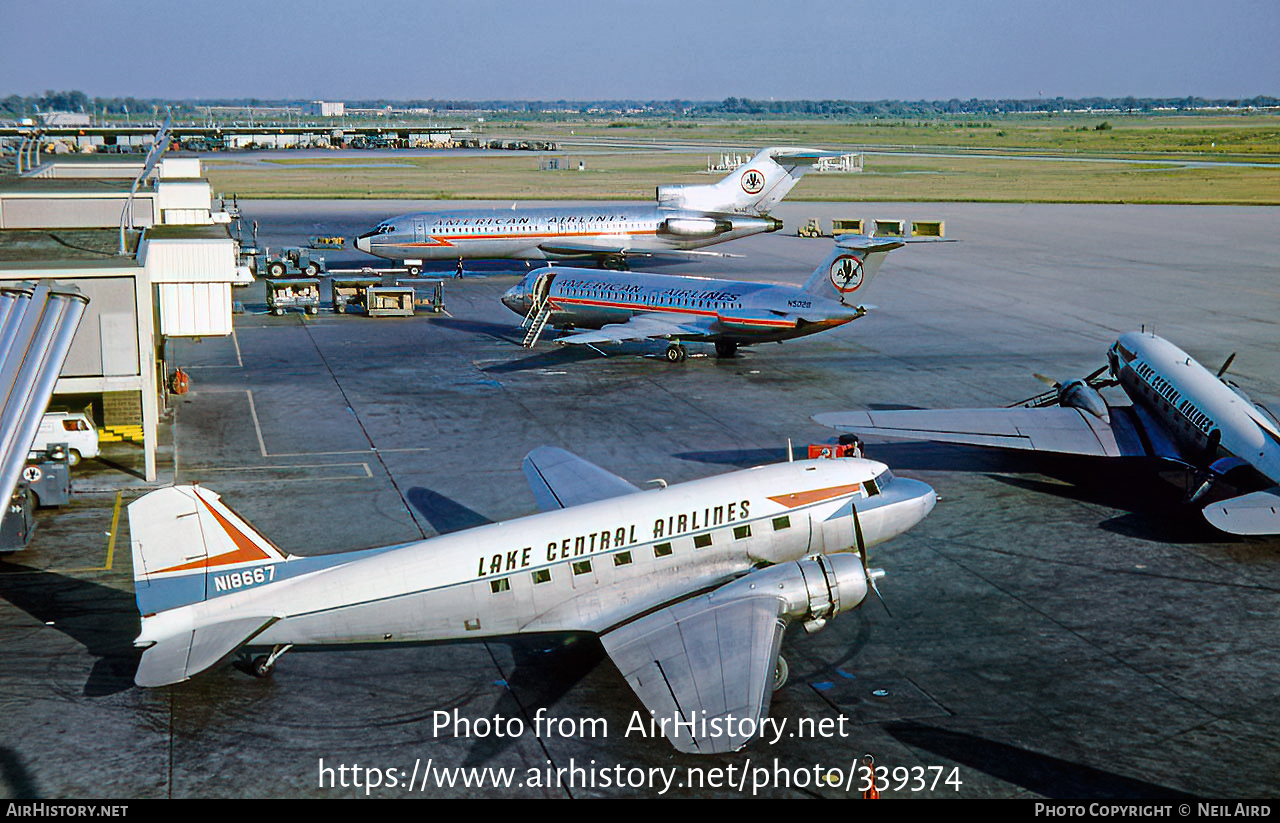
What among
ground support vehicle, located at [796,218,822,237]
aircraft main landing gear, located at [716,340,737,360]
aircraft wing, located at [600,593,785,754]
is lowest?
aircraft wing, located at [600,593,785,754]

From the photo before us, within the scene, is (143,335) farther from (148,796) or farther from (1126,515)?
(1126,515)

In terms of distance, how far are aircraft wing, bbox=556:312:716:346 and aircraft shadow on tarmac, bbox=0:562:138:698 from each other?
2809 centimetres

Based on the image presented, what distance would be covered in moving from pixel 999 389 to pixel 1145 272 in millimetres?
41324

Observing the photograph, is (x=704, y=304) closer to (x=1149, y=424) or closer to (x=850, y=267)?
(x=850, y=267)

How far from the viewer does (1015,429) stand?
1473 inches

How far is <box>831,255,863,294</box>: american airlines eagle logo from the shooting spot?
52.8m

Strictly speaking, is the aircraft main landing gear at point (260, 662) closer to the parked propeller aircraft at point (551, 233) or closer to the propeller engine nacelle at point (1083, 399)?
the propeller engine nacelle at point (1083, 399)

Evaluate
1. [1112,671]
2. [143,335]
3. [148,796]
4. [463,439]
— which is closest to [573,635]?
[148,796]

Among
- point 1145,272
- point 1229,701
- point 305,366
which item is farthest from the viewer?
point 1145,272

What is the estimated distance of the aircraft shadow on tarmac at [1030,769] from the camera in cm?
2012

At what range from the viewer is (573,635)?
26.2 meters

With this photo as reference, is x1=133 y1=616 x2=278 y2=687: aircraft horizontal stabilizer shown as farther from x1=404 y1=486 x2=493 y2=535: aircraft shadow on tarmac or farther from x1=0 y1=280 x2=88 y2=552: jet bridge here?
x1=404 y1=486 x2=493 y2=535: aircraft shadow on tarmac

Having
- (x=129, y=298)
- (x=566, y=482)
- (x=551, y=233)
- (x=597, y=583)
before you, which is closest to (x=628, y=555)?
(x=597, y=583)

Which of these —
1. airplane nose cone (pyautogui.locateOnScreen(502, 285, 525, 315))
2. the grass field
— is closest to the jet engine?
airplane nose cone (pyautogui.locateOnScreen(502, 285, 525, 315))
